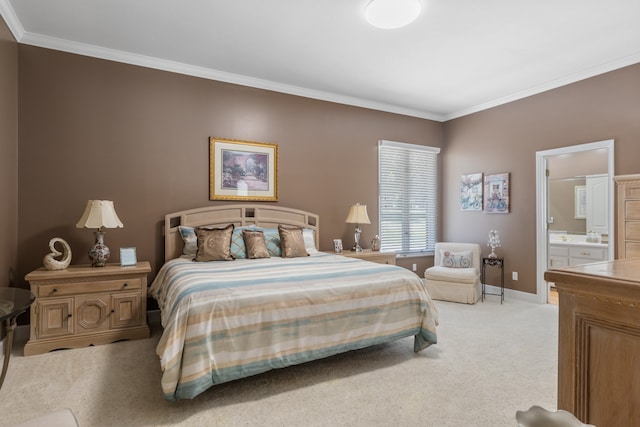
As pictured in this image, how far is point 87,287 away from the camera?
313 cm

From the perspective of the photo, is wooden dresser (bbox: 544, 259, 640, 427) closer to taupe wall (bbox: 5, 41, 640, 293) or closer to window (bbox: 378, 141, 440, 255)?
taupe wall (bbox: 5, 41, 640, 293)

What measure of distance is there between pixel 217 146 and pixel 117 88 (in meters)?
1.20

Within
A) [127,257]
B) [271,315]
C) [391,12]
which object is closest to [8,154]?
[127,257]

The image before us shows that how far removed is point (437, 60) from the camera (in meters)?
3.92

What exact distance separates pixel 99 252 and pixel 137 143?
1284 millimetres

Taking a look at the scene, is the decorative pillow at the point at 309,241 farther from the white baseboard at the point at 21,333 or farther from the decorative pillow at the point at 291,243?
the white baseboard at the point at 21,333

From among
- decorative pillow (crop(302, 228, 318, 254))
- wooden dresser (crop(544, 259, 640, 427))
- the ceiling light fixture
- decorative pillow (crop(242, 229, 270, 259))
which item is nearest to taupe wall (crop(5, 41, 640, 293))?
decorative pillow (crop(302, 228, 318, 254))

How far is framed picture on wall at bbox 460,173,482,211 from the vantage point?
18.0 feet

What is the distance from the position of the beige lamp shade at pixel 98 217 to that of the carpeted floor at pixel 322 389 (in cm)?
112

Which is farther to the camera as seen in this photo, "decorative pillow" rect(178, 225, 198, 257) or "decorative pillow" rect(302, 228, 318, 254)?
"decorative pillow" rect(302, 228, 318, 254)

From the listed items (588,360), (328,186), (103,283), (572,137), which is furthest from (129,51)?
(572,137)

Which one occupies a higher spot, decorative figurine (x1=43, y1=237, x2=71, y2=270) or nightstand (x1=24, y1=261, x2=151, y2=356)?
decorative figurine (x1=43, y1=237, x2=71, y2=270)

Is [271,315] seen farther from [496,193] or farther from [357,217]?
[496,193]

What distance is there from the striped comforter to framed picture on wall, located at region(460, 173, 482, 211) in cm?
306
